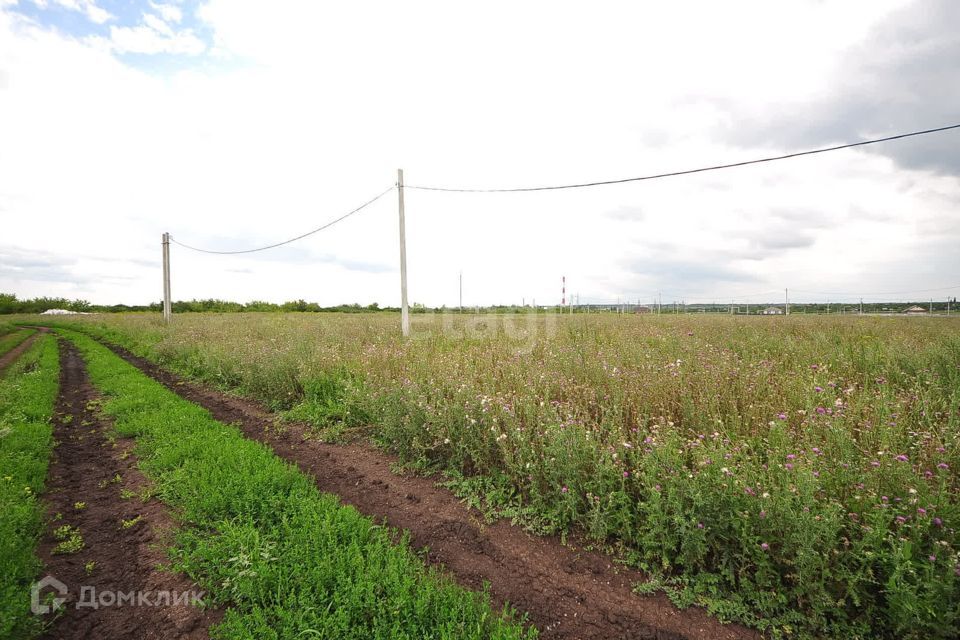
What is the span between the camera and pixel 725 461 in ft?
10.0

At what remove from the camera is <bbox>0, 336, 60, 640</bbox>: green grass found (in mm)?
2525

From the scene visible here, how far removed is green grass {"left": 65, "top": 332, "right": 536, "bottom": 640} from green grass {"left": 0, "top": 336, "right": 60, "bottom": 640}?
833mm

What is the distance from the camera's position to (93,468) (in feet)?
16.1

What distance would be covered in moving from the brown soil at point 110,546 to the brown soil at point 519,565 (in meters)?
1.40

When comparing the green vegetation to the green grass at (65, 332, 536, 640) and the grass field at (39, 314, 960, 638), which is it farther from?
the grass field at (39, 314, 960, 638)

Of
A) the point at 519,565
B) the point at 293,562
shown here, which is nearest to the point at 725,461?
the point at 519,565

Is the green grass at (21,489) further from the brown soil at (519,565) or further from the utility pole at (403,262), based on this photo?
the utility pole at (403,262)

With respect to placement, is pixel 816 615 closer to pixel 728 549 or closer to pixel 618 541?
pixel 728 549

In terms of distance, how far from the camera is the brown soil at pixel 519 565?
2502mm

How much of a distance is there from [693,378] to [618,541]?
268 centimetres

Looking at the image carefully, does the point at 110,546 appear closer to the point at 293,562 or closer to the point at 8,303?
the point at 293,562

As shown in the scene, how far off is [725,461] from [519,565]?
1.77 metres

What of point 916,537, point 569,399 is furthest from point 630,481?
point 916,537

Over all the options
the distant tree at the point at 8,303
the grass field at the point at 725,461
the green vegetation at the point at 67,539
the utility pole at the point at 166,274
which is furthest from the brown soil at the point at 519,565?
the distant tree at the point at 8,303
